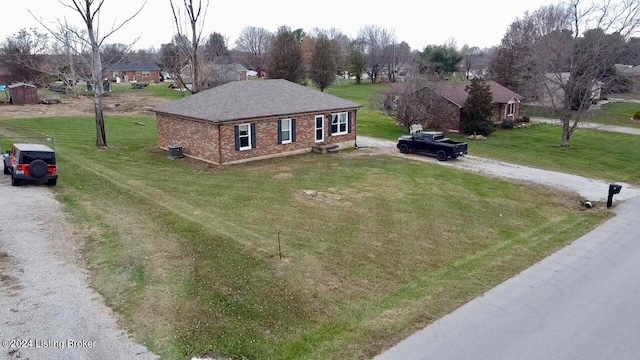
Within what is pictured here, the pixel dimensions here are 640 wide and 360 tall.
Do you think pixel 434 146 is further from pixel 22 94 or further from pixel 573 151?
pixel 22 94

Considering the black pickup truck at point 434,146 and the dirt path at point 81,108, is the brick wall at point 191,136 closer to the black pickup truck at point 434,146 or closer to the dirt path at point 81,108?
the black pickup truck at point 434,146

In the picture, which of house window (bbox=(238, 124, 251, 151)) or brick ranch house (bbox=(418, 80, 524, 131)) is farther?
brick ranch house (bbox=(418, 80, 524, 131))

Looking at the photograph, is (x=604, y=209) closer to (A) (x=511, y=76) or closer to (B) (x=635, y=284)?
(B) (x=635, y=284)

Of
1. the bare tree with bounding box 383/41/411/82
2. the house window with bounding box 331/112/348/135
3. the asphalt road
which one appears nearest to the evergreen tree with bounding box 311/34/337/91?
the bare tree with bounding box 383/41/411/82

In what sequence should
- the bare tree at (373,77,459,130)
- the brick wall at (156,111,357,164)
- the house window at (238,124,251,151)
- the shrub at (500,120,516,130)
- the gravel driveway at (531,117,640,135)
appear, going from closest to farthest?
the brick wall at (156,111,357,164), the house window at (238,124,251,151), the bare tree at (373,77,459,130), the shrub at (500,120,516,130), the gravel driveway at (531,117,640,135)

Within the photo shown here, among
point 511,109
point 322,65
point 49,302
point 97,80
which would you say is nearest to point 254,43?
point 322,65

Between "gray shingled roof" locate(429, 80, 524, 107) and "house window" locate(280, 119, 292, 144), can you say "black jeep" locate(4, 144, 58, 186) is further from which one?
"gray shingled roof" locate(429, 80, 524, 107)

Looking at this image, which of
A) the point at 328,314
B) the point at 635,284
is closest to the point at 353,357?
the point at 328,314
